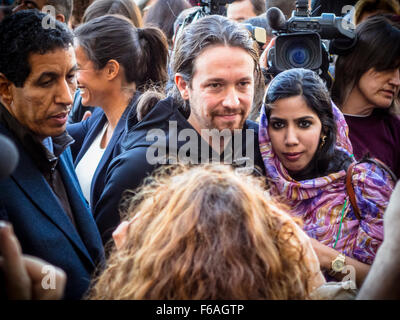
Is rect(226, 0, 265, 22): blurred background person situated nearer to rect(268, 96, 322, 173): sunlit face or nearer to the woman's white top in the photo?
the woman's white top

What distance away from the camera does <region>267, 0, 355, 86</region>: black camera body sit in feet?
7.47

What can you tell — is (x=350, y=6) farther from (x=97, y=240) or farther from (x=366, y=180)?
(x=97, y=240)

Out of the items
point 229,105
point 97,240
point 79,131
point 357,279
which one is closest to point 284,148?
point 229,105

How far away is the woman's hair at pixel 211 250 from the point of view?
3.14 ft

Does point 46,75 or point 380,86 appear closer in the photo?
point 46,75

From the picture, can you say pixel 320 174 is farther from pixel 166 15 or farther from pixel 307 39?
pixel 166 15

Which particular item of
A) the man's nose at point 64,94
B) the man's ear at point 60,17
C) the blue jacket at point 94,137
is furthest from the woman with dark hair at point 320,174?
the man's ear at point 60,17

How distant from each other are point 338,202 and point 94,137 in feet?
4.23

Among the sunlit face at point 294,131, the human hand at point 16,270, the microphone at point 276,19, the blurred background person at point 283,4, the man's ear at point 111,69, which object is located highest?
the blurred background person at point 283,4

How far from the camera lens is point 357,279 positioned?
5.60ft

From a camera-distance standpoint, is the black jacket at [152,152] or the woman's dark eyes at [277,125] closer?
the black jacket at [152,152]

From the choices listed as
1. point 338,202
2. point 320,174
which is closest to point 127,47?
point 320,174

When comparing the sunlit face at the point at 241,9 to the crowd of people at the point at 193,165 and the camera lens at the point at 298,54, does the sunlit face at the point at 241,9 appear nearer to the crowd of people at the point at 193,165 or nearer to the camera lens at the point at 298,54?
the crowd of people at the point at 193,165

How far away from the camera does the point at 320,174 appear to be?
194cm
